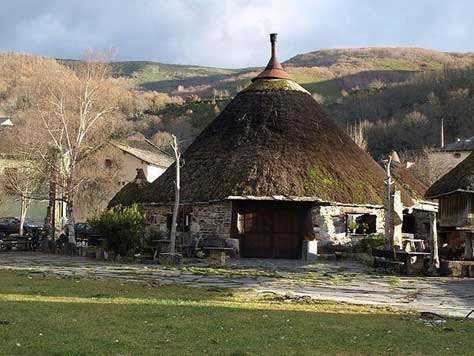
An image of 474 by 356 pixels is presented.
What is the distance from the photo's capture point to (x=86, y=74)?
3047 centimetres

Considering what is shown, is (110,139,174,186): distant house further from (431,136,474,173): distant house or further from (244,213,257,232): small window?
(431,136,474,173): distant house

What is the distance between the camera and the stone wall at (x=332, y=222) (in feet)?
86.7

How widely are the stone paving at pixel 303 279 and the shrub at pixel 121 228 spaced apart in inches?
45.8

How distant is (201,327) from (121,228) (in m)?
15.2

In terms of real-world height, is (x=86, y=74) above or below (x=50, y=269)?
above

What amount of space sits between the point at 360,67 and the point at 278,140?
4484 inches

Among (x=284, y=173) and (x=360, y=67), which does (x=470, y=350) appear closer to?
(x=284, y=173)

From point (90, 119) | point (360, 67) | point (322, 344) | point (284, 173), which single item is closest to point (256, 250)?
point (284, 173)

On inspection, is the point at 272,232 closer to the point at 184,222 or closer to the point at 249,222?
the point at 249,222

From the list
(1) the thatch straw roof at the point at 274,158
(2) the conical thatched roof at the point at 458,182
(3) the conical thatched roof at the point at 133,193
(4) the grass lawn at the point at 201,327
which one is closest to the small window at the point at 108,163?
(3) the conical thatched roof at the point at 133,193

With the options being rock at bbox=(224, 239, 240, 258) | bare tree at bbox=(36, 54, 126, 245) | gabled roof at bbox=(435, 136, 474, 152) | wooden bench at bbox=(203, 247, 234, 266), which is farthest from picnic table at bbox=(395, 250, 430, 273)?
gabled roof at bbox=(435, 136, 474, 152)

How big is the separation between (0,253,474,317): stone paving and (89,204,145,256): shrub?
45.8 inches

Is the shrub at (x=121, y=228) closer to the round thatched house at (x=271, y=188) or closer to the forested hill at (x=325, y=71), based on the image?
the round thatched house at (x=271, y=188)

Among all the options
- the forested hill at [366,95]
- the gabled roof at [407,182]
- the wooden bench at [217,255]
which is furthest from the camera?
the forested hill at [366,95]
